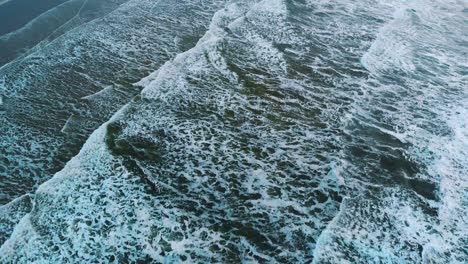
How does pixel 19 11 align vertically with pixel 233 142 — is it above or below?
above

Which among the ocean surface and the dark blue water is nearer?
the ocean surface

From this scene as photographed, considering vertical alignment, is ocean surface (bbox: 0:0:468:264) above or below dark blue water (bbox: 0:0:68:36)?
below

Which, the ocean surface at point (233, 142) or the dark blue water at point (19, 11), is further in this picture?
the dark blue water at point (19, 11)

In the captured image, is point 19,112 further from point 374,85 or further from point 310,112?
point 374,85

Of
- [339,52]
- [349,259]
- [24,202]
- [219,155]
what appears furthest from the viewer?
[339,52]

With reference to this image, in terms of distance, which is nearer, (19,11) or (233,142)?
(233,142)

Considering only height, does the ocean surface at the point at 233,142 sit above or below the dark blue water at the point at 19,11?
below

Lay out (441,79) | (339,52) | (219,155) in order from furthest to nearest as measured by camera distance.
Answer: (339,52) < (441,79) < (219,155)

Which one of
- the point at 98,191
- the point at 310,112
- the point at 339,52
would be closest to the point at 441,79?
the point at 339,52
